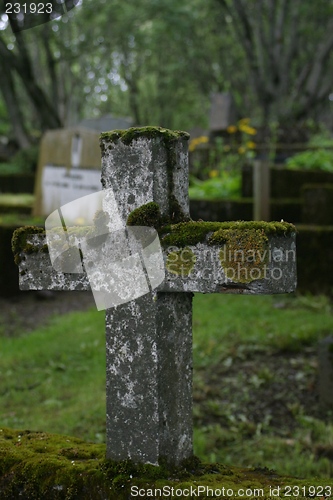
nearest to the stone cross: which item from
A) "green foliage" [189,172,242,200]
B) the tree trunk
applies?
"green foliage" [189,172,242,200]

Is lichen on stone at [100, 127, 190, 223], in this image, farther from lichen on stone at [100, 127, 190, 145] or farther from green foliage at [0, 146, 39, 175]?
green foliage at [0, 146, 39, 175]

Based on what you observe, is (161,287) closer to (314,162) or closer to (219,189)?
(219,189)

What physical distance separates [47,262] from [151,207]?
1.42 feet

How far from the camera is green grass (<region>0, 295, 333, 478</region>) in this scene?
13.0ft

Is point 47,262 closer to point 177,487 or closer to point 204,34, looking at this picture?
point 177,487

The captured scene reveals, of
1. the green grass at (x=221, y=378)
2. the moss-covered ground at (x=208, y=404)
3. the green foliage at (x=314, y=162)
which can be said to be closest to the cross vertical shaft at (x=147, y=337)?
the moss-covered ground at (x=208, y=404)

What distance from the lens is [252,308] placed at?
269 inches

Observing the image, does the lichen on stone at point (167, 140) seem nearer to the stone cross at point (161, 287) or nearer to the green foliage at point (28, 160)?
the stone cross at point (161, 287)

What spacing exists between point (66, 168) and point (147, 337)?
349 inches

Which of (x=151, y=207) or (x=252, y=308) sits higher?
(x=151, y=207)

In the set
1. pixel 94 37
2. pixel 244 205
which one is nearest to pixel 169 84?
pixel 94 37

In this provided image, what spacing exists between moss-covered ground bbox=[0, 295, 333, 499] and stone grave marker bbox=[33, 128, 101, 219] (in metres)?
3.54

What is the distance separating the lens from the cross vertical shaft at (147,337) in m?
1.95

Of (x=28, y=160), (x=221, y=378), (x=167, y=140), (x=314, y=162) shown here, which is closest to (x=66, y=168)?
(x=314, y=162)
